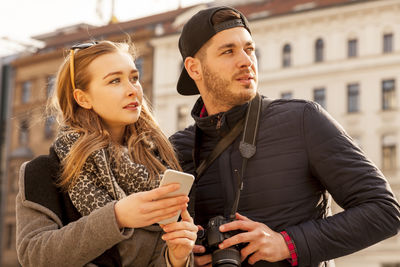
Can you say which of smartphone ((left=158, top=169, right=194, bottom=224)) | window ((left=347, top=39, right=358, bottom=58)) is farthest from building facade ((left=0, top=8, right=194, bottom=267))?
smartphone ((left=158, top=169, right=194, bottom=224))

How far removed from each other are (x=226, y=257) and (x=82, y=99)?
0.98 metres

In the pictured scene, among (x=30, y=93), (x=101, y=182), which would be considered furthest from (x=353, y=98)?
(x=101, y=182)

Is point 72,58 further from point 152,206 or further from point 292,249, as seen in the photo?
point 292,249

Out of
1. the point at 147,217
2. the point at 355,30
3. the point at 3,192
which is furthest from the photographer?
the point at 3,192

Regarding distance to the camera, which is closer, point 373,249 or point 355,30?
point 373,249

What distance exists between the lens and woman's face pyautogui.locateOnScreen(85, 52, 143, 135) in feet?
9.86

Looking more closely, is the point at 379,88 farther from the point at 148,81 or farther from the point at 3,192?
the point at 3,192

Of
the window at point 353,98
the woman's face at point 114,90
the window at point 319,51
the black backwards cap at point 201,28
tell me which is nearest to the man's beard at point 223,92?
the black backwards cap at point 201,28

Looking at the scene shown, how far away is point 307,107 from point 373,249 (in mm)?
25260

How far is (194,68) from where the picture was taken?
12.0 feet

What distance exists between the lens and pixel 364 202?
2924 millimetres

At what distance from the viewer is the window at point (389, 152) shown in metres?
27.7

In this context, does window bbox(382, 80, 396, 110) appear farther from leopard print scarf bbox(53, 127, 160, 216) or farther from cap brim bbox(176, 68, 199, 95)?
leopard print scarf bbox(53, 127, 160, 216)

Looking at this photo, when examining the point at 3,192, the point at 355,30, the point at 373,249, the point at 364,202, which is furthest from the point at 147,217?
the point at 3,192
